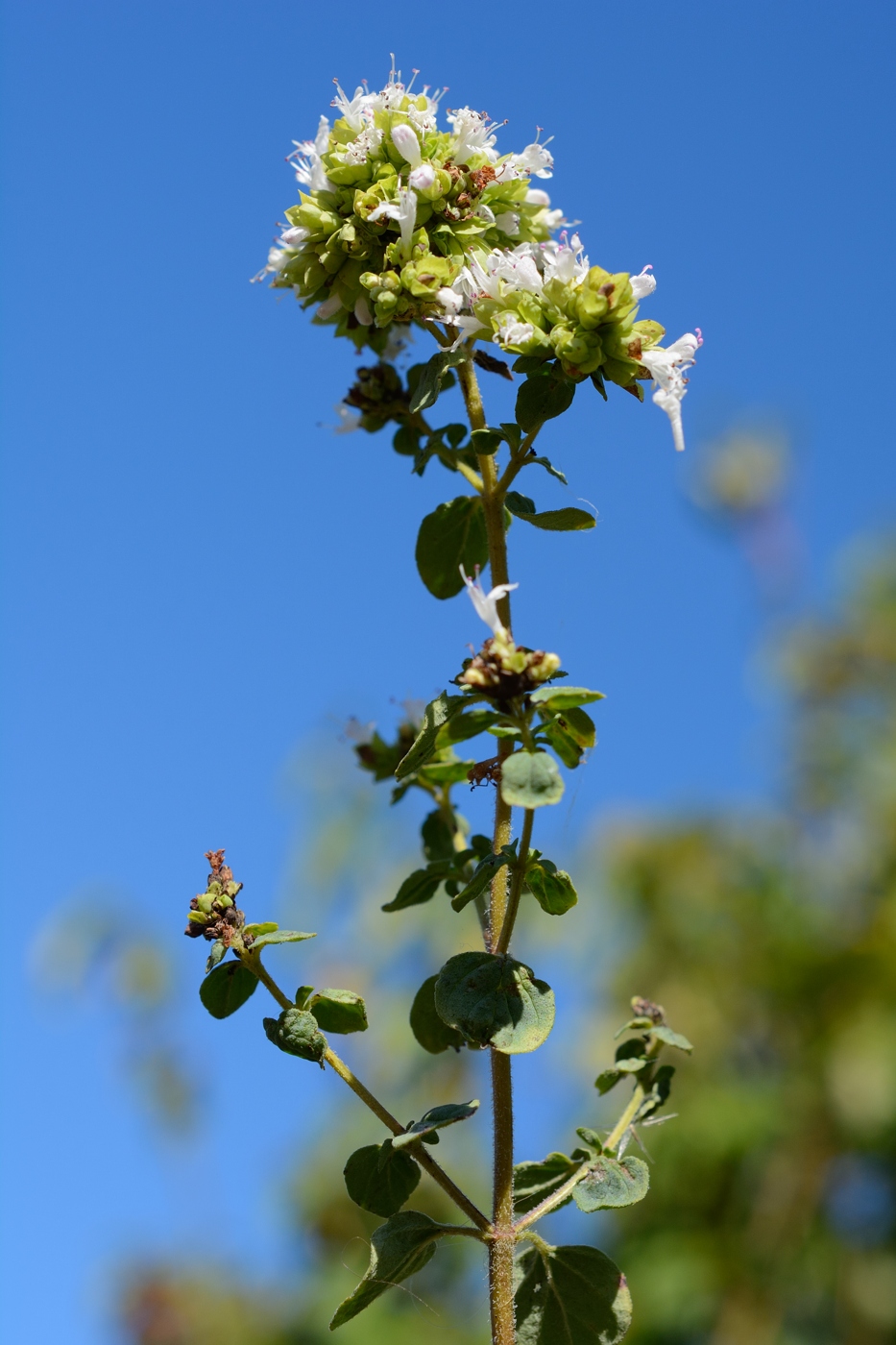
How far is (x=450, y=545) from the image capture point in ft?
3.72

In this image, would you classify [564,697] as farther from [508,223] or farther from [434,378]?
[508,223]

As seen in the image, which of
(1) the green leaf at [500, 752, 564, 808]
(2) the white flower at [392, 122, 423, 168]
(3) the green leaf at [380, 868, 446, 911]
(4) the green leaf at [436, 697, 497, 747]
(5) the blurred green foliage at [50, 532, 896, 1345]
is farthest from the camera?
(5) the blurred green foliage at [50, 532, 896, 1345]

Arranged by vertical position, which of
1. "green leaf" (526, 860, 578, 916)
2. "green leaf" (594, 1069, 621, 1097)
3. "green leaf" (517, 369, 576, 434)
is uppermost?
"green leaf" (517, 369, 576, 434)

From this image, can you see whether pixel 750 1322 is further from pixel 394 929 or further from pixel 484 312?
pixel 484 312

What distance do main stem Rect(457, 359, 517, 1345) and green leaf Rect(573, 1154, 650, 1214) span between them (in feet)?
0.20

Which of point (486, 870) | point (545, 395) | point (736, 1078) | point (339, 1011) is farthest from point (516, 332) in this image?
point (736, 1078)

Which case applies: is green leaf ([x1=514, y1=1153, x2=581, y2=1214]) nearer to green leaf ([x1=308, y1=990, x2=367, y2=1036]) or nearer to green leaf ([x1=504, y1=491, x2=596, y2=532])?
green leaf ([x1=308, y1=990, x2=367, y2=1036])

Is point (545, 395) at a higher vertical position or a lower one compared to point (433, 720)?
higher

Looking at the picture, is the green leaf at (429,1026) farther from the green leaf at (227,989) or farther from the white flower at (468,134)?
the white flower at (468,134)

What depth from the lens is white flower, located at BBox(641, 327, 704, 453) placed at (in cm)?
96

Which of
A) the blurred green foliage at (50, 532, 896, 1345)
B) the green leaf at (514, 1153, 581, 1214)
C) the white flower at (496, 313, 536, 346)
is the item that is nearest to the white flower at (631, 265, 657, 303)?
the white flower at (496, 313, 536, 346)

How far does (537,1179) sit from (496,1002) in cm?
26

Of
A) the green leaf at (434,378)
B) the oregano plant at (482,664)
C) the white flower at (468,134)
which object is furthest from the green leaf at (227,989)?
the white flower at (468,134)

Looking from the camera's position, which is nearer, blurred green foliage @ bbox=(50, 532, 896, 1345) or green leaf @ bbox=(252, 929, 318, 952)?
green leaf @ bbox=(252, 929, 318, 952)
